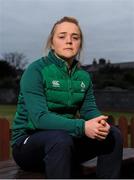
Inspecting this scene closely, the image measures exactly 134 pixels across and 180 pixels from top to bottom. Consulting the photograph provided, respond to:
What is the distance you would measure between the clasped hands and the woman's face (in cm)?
57

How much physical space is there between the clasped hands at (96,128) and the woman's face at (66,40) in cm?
57

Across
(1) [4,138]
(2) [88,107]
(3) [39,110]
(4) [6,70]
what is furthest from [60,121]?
(4) [6,70]

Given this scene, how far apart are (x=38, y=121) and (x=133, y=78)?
4559 centimetres

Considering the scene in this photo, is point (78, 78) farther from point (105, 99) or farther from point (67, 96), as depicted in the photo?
point (105, 99)

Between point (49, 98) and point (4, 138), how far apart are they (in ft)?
8.42

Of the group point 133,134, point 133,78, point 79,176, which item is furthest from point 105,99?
point 79,176

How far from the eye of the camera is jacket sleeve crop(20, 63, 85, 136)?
111 inches

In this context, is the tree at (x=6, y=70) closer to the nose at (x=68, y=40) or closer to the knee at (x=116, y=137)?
the nose at (x=68, y=40)

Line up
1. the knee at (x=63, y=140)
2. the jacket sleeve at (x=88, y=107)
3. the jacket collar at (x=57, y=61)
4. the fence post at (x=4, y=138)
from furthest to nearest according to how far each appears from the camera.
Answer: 1. the fence post at (x=4, y=138)
2. the jacket sleeve at (x=88, y=107)
3. the jacket collar at (x=57, y=61)
4. the knee at (x=63, y=140)

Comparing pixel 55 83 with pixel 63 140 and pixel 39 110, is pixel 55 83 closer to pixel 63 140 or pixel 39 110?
pixel 39 110

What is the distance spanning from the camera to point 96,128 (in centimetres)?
276

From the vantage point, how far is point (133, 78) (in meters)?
47.9

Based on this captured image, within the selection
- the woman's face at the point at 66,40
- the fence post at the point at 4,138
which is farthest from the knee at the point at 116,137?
the fence post at the point at 4,138

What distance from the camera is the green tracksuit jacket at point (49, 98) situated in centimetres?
284
